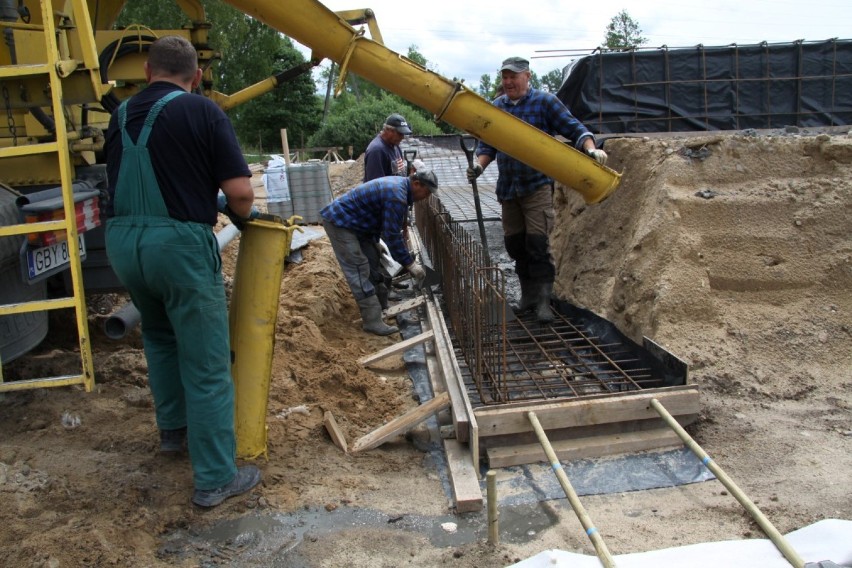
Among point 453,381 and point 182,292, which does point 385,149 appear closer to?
point 453,381

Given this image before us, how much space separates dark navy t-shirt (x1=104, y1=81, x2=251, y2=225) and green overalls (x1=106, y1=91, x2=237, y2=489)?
4 centimetres

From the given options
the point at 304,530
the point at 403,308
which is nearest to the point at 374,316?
the point at 403,308

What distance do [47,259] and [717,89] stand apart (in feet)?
25.4

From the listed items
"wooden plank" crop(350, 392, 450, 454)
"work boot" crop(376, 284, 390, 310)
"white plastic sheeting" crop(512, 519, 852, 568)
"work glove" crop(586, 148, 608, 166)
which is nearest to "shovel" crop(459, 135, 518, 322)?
"work glove" crop(586, 148, 608, 166)

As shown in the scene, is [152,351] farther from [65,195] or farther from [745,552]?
[745,552]

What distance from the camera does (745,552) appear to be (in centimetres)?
252

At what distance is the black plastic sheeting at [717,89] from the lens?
8008 millimetres

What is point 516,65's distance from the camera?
505 cm

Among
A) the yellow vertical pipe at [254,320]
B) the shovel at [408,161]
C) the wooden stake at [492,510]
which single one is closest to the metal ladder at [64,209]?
the yellow vertical pipe at [254,320]

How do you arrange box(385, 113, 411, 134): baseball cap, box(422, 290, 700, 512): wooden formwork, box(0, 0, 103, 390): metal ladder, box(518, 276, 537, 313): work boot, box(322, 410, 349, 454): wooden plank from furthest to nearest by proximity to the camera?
1. box(385, 113, 411, 134): baseball cap
2. box(518, 276, 537, 313): work boot
3. box(322, 410, 349, 454): wooden plank
4. box(422, 290, 700, 512): wooden formwork
5. box(0, 0, 103, 390): metal ladder

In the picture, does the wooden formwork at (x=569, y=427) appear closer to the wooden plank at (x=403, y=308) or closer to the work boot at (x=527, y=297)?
the work boot at (x=527, y=297)

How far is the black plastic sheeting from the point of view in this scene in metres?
8.01

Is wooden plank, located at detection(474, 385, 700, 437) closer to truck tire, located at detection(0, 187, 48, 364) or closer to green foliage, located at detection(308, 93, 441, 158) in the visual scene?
truck tire, located at detection(0, 187, 48, 364)

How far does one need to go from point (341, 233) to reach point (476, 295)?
2.00m
